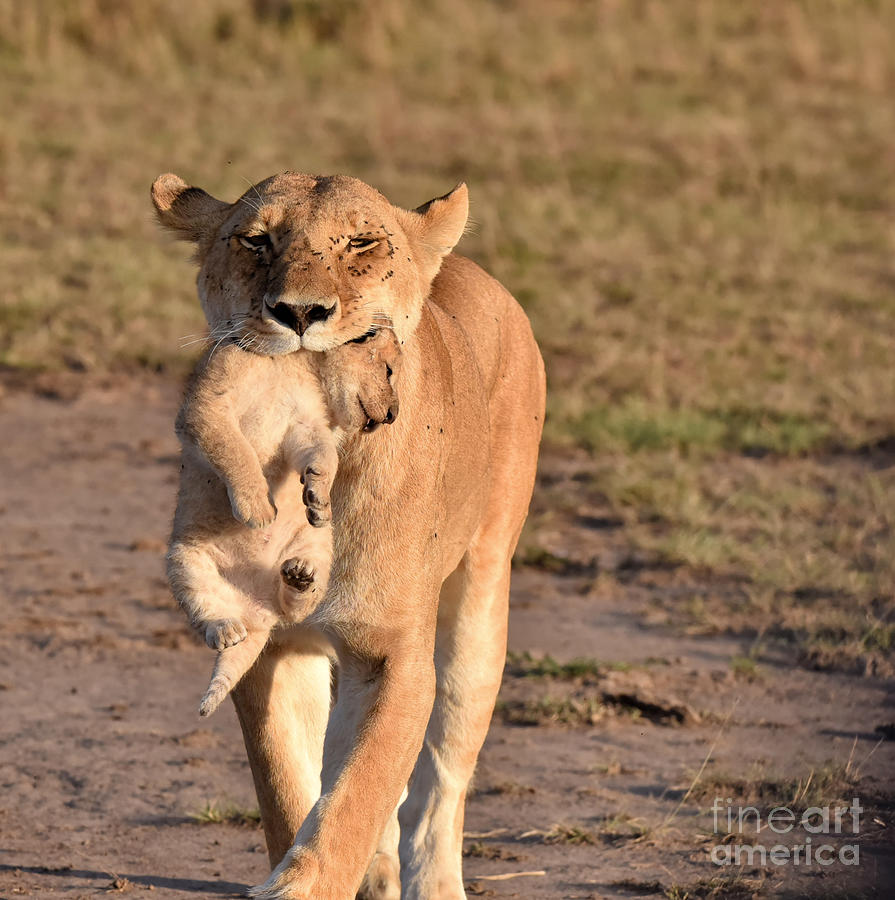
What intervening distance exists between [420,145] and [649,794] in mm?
8817

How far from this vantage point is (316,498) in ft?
9.37

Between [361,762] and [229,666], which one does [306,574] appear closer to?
[229,666]

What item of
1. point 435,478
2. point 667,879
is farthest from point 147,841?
point 435,478

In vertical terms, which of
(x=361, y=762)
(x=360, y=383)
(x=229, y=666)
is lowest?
(x=361, y=762)

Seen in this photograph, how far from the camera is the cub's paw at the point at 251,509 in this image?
9.56 ft

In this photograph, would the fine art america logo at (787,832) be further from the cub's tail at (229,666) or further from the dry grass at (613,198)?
the cub's tail at (229,666)

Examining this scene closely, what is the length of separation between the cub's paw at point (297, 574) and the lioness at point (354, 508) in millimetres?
125

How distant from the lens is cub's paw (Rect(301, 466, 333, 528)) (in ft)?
9.38

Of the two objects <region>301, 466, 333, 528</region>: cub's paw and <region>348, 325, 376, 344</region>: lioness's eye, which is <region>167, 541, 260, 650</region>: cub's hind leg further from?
<region>348, 325, 376, 344</region>: lioness's eye

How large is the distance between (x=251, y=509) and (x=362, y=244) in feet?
1.74

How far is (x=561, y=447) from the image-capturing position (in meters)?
8.04

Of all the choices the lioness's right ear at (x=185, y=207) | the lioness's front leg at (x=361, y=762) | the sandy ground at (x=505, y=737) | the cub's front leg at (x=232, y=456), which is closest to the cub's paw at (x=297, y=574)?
the cub's front leg at (x=232, y=456)

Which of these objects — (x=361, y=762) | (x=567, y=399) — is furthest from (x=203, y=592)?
(x=567, y=399)

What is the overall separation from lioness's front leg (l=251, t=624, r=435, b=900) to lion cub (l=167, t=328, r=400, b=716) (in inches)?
8.1
